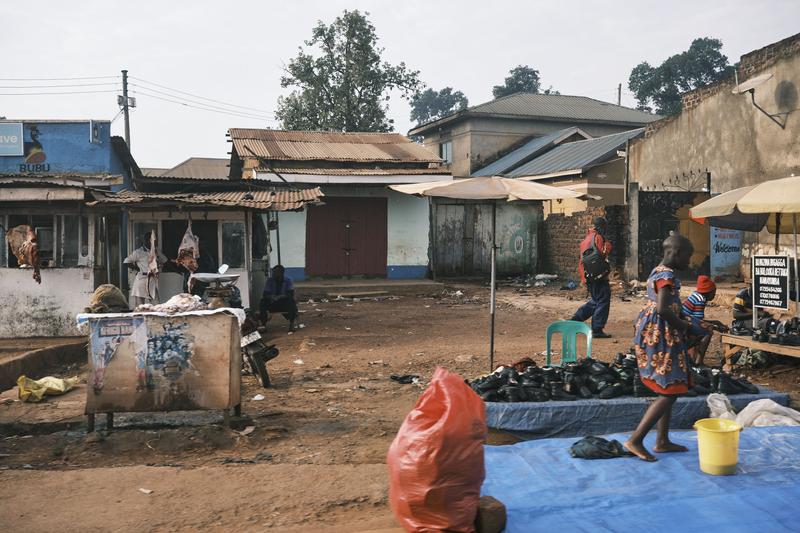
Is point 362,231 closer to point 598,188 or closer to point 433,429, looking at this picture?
point 598,188

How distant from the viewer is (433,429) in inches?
134

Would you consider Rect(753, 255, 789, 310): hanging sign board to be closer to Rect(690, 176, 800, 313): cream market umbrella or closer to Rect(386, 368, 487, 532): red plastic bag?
Rect(690, 176, 800, 313): cream market umbrella

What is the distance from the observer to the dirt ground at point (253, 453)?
13.6 ft

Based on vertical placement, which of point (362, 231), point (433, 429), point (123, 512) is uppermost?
point (362, 231)

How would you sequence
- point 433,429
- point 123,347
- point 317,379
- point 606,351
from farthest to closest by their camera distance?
point 606,351 < point 317,379 < point 123,347 < point 433,429

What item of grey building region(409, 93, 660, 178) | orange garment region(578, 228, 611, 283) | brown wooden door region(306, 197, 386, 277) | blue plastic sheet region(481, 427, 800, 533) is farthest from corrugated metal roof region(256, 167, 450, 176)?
blue plastic sheet region(481, 427, 800, 533)

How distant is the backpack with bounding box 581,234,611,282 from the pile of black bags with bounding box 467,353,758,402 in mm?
3367

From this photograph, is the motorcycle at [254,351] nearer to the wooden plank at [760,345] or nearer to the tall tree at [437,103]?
the wooden plank at [760,345]

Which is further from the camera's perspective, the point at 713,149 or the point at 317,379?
the point at 713,149

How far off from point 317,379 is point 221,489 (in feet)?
11.7

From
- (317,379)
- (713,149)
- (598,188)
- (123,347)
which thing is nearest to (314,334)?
(317,379)

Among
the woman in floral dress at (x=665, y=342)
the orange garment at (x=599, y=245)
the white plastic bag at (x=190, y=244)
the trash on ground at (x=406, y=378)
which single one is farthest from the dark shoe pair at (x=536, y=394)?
the white plastic bag at (x=190, y=244)

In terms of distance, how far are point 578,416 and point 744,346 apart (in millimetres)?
3205

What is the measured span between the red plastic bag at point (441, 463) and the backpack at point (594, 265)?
21.9ft
